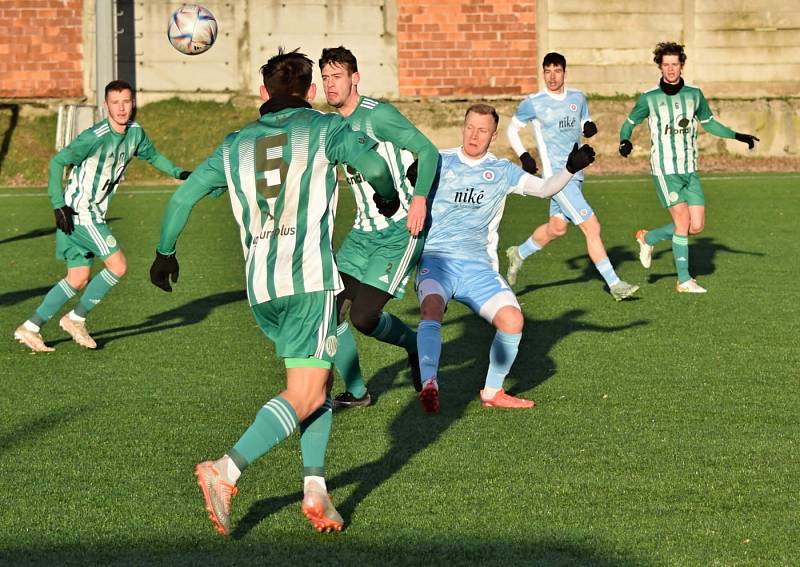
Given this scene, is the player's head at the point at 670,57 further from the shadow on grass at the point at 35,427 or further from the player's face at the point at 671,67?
the shadow on grass at the point at 35,427

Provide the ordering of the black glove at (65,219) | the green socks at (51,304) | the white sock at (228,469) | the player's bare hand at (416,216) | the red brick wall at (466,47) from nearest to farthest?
1. the white sock at (228,469)
2. the player's bare hand at (416,216)
3. the black glove at (65,219)
4. the green socks at (51,304)
5. the red brick wall at (466,47)

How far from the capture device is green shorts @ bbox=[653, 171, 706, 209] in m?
12.7

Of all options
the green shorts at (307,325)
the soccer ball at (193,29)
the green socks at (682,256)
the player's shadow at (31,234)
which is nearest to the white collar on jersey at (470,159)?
the green shorts at (307,325)

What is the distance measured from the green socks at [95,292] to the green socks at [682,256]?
5.21 m

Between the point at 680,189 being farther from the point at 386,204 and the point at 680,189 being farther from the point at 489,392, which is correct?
the point at 386,204

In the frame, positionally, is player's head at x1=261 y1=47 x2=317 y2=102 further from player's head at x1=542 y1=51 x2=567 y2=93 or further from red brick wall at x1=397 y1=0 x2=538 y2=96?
red brick wall at x1=397 y1=0 x2=538 y2=96

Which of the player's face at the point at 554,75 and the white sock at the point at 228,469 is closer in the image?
the white sock at the point at 228,469

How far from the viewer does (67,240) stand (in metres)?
10.1

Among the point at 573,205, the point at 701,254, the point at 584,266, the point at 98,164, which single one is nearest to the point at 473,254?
the point at 98,164

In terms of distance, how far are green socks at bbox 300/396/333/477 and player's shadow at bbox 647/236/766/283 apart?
828 cm

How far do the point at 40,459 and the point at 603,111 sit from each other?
25955 millimetres

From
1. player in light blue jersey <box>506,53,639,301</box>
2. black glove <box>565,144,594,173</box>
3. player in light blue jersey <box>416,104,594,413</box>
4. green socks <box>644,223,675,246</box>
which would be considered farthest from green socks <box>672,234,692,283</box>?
black glove <box>565,144,594,173</box>

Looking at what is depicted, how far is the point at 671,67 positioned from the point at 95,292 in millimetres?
5667

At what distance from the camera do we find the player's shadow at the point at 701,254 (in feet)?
44.7
